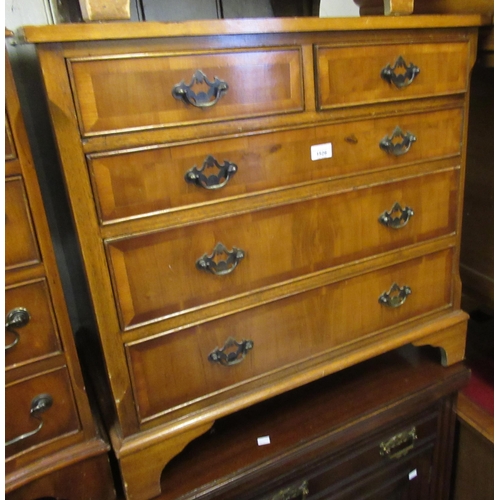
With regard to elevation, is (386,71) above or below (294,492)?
above

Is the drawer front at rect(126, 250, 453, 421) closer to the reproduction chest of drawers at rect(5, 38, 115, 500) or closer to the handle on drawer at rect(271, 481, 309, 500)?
the reproduction chest of drawers at rect(5, 38, 115, 500)

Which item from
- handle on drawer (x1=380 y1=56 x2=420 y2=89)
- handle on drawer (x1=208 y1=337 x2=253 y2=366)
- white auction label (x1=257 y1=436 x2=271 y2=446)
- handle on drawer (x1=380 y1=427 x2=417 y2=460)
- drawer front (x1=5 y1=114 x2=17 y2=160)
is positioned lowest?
handle on drawer (x1=380 y1=427 x2=417 y2=460)

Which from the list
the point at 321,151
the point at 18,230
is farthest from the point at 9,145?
the point at 321,151

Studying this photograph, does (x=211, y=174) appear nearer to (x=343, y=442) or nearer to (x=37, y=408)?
(x=37, y=408)

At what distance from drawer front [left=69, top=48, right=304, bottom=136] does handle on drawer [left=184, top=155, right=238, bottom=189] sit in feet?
0.25

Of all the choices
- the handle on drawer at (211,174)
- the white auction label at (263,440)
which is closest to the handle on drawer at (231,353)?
the white auction label at (263,440)

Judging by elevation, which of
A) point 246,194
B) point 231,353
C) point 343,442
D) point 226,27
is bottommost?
point 343,442

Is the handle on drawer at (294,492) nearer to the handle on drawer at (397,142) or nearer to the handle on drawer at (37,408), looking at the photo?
the handle on drawer at (37,408)

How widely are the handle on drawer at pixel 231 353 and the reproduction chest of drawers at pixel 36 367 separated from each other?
0.86 feet

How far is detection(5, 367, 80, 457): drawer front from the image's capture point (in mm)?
803

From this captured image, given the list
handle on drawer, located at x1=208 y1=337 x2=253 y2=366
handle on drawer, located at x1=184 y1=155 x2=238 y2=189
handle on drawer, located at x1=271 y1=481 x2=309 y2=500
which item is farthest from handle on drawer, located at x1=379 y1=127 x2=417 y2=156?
handle on drawer, located at x1=271 y1=481 x2=309 y2=500

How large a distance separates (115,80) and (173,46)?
0.11 metres

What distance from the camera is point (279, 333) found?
39.3 inches

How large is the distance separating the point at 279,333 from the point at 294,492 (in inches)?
15.5
